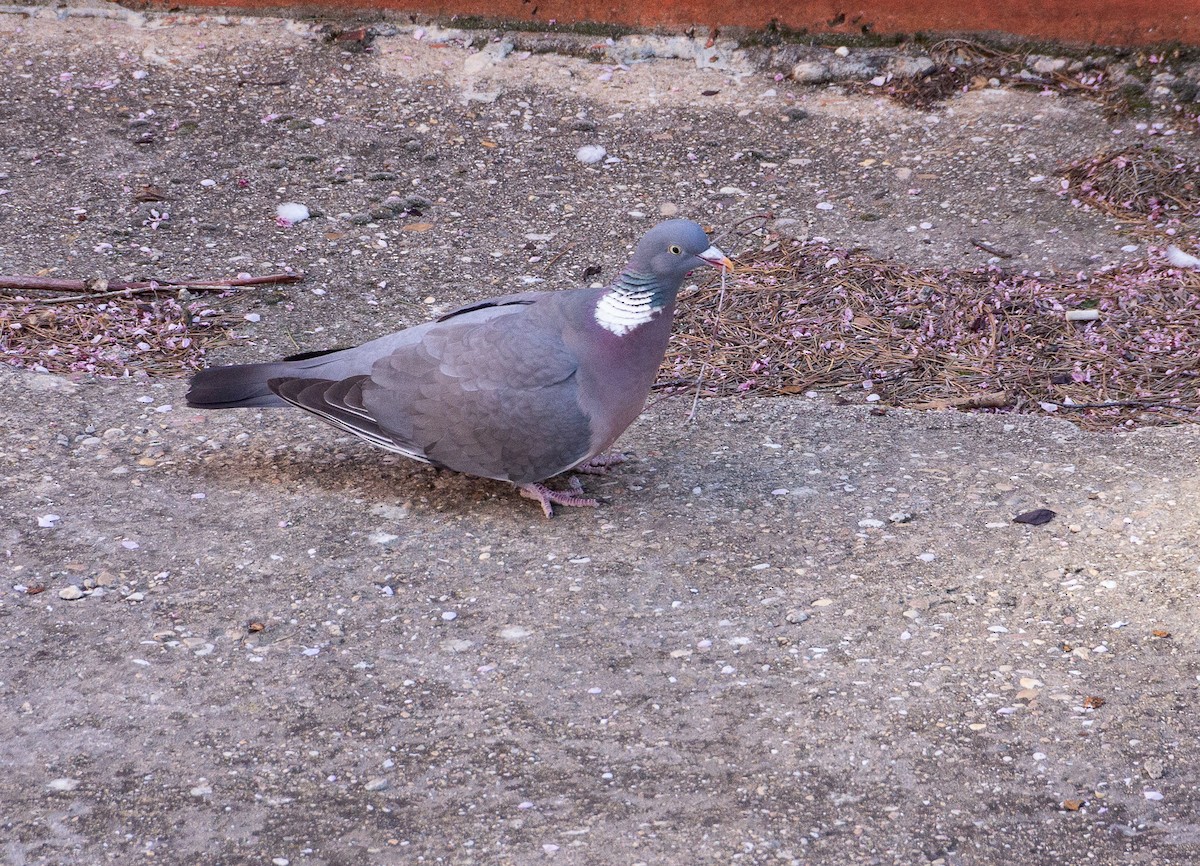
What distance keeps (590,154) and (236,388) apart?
2580 millimetres

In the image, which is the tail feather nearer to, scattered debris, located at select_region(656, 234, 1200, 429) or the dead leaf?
Answer: scattered debris, located at select_region(656, 234, 1200, 429)

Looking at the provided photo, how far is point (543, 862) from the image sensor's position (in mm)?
2242

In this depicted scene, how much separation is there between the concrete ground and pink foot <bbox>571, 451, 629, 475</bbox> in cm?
8

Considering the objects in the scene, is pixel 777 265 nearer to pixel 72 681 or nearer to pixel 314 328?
pixel 314 328

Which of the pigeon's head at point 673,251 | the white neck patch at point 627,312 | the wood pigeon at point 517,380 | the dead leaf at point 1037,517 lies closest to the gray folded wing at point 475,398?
the wood pigeon at point 517,380

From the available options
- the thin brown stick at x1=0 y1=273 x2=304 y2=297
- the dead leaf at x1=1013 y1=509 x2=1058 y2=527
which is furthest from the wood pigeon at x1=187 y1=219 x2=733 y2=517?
the thin brown stick at x1=0 y1=273 x2=304 y2=297

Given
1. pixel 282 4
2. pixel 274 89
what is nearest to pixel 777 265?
pixel 274 89

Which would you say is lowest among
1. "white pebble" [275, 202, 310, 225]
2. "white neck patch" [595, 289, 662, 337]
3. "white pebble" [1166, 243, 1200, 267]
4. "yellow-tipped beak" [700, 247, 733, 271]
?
"white pebble" [275, 202, 310, 225]

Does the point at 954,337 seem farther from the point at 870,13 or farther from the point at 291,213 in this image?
the point at 291,213

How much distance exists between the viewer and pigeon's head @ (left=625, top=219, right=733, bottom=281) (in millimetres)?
3188

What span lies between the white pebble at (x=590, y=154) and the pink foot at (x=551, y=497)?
2.45 meters

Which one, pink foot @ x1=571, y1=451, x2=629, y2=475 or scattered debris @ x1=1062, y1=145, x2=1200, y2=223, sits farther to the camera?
scattered debris @ x1=1062, y1=145, x2=1200, y2=223

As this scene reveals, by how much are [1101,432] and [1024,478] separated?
1.51 ft

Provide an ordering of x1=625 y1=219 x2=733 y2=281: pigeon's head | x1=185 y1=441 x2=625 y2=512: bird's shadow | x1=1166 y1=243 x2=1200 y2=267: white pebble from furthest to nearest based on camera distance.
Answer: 1. x1=1166 y1=243 x2=1200 y2=267: white pebble
2. x1=185 y1=441 x2=625 y2=512: bird's shadow
3. x1=625 y1=219 x2=733 y2=281: pigeon's head
